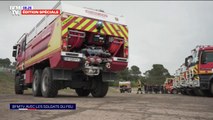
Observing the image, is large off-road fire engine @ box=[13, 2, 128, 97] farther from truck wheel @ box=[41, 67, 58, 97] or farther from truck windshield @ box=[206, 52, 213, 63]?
truck windshield @ box=[206, 52, 213, 63]

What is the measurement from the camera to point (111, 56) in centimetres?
1016

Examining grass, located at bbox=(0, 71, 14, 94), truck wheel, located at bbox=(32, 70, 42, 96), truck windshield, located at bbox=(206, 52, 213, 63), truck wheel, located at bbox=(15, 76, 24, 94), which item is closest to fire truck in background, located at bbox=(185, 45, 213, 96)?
truck windshield, located at bbox=(206, 52, 213, 63)

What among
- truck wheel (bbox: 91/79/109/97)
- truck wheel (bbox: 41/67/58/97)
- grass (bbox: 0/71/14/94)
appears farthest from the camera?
grass (bbox: 0/71/14/94)

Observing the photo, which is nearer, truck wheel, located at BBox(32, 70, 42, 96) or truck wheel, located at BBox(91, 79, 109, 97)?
truck wheel, located at BBox(91, 79, 109, 97)

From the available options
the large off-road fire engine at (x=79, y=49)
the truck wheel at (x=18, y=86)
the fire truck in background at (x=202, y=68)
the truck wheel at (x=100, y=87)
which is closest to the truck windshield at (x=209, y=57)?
the fire truck in background at (x=202, y=68)

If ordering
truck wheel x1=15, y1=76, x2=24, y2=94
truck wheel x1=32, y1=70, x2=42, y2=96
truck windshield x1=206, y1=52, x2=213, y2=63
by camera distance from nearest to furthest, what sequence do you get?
truck wheel x1=32, y1=70, x2=42, y2=96, truck windshield x1=206, y1=52, x2=213, y2=63, truck wheel x1=15, y1=76, x2=24, y2=94

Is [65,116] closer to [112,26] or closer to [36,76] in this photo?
[112,26]

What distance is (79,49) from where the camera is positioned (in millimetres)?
9898

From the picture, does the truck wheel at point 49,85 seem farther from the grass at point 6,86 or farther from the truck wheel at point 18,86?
the grass at point 6,86

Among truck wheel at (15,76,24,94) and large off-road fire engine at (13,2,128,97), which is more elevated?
large off-road fire engine at (13,2,128,97)

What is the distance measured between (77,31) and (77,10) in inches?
29.5

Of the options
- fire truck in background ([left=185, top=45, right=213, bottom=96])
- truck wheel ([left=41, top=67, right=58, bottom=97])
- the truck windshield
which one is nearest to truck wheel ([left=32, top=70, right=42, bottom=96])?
truck wheel ([left=41, top=67, right=58, bottom=97])

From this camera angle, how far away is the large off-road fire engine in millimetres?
9141

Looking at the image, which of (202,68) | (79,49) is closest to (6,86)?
(79,49)
